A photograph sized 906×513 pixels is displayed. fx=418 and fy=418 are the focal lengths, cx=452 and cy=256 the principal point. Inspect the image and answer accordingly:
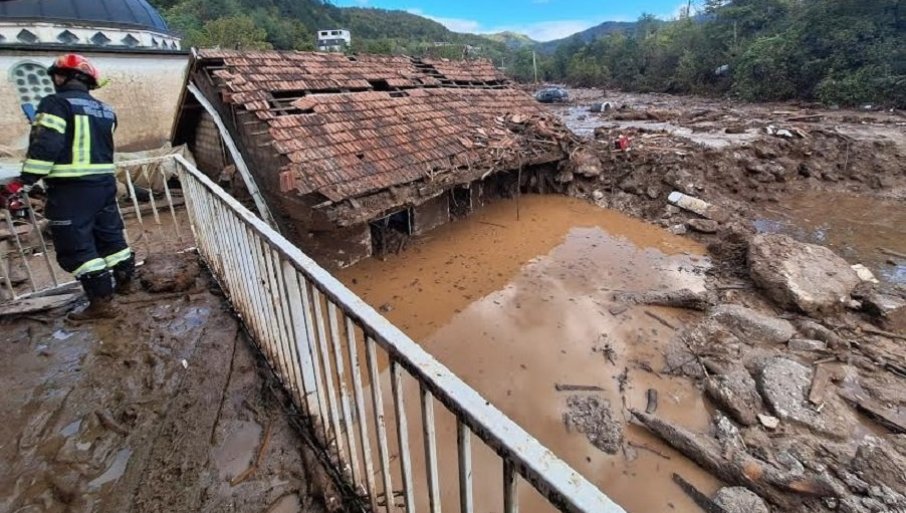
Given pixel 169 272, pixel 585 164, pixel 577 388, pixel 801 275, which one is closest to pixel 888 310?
pixel 801 275

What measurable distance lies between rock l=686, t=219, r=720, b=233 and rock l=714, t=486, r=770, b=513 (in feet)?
19.4

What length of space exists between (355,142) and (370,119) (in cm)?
98

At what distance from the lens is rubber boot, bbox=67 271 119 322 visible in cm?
371

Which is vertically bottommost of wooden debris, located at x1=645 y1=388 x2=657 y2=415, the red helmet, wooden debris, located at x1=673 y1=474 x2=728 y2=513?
wooden debris, located at x1=673 y1=474 x2=728 y2=513

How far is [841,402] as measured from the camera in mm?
4156

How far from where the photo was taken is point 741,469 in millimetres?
3410

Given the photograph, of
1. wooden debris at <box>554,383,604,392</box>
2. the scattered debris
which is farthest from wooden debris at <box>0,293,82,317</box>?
the scattered debris

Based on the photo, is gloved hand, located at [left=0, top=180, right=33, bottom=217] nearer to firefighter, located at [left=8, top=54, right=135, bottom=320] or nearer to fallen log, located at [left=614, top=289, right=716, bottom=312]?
firefighter, located at [left=8, top=54, right=135, bottom=320]

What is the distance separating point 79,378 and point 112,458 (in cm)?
99

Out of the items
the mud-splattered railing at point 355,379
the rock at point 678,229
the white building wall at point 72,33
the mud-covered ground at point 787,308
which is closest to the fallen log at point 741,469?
the mud-covered ground at point 787,308

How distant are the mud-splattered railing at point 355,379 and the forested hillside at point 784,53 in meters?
23.0

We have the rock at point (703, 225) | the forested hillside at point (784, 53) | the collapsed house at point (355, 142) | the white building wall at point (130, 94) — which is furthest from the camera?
the forested hillside at point (784, 53)

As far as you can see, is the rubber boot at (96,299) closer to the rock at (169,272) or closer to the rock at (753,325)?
the rock at (169,272)

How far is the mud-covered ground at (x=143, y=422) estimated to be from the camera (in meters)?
2.23
